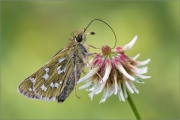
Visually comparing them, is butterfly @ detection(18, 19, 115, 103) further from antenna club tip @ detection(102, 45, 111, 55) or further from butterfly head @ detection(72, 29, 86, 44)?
antenna club tip @ detection(102, 45, 111, 55)

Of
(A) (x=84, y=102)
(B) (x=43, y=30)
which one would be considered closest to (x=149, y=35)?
(A) (x=84, y=102)

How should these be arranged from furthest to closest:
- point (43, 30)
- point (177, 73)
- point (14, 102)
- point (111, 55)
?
point (43, 30) < point (14, 102) < point (177, 73) < point (111, 55)

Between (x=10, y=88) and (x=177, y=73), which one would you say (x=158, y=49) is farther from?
(x=10, y=88)

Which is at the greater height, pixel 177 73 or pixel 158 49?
pixel 158 49

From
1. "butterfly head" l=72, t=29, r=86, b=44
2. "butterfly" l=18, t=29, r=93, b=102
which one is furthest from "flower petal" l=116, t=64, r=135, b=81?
"butterfly head" l=72, t=29, r=86, b=44

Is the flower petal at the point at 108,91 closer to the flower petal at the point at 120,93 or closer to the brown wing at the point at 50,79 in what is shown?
the flower petal at the point at 120,93

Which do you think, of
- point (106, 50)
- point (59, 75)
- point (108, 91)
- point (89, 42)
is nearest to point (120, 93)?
point (108, 91)
